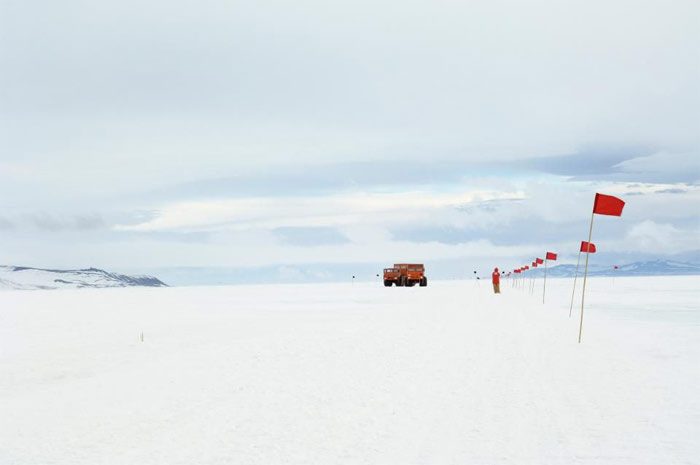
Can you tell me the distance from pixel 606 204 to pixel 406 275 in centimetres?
5297

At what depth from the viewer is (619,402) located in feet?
35.0

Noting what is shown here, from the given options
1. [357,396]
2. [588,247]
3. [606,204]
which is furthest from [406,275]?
[357,396]

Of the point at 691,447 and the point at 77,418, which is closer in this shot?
the point at 691,447

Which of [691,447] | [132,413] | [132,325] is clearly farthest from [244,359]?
[132,325]

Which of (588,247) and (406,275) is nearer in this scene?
(588,247)

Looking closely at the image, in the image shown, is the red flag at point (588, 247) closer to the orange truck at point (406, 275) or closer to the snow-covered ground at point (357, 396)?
the snow-covered ground at point (357, 396)

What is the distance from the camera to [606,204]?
66.4 feet

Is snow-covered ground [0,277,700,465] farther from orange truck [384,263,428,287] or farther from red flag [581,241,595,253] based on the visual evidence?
orange truck [384,263,428,287]

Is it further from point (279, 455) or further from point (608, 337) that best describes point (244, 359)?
point (608, 337)

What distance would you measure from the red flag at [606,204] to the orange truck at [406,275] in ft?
172

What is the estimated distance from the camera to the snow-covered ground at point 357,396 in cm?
810

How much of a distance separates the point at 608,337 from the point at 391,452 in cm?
1358

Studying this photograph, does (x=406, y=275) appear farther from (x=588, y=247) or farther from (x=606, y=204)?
(x=606, y=204)

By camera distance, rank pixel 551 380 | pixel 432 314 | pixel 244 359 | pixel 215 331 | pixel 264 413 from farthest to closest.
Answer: pixel 432 314 < pixel 215 331 < pixel 244 359 < pixel 551 380 < pixel 264 413
